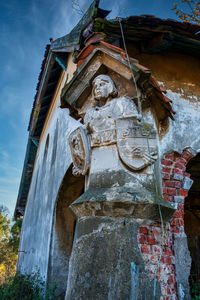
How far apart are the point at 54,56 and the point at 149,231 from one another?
5.95 metres

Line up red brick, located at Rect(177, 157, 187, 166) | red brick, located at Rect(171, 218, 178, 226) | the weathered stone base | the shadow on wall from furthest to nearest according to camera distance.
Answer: the shadow on wall → red brick, located at Rect(177, 157, 187, 166) → red brick, located at Rect(171, 218, 178, 226) → the weathered stone base

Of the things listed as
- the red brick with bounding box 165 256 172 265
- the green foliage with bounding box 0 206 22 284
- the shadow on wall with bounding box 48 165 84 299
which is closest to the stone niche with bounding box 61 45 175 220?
the red brick with bounding box 165 256 172 265

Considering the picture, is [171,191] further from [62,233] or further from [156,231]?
[62,233]

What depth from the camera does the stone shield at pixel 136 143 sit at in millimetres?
2338

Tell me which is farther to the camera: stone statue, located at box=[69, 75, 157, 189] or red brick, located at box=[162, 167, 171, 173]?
red brick, located at box=[162, 167, 171, 173]

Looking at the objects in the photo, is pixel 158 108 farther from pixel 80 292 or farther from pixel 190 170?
pixel 190 170

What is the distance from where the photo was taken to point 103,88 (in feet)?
9.09

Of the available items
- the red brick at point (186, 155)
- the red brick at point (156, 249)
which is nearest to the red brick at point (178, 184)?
the red brick at point (186, 155)

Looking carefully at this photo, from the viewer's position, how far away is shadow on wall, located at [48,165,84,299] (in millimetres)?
4699

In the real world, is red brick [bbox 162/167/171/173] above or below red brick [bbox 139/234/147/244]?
above

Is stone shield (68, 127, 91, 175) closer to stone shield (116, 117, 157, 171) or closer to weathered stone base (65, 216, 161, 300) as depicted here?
stone shield (116, 117, 157, 171)

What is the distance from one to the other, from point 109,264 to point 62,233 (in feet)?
10.7

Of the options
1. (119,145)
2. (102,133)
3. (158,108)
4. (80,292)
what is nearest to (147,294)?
(80,292)

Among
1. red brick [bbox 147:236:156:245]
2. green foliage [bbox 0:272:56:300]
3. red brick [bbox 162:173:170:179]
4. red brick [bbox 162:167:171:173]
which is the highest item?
red brick [bbox 162:167:171:173]
